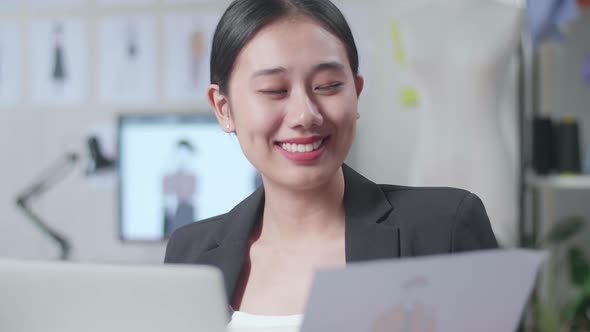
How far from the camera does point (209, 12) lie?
10.5 ft

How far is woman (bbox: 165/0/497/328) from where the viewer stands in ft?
3.33

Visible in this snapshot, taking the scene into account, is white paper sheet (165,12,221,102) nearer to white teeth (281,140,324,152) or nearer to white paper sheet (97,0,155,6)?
white paper sheet (97,0,155,6)

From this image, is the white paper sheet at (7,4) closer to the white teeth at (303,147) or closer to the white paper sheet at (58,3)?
the white paper sheet at (58,3)

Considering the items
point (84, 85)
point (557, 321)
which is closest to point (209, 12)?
point (84, 85)

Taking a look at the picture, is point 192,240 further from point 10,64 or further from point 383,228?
point 10,64

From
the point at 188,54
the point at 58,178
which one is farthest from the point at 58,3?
the point at 58,178

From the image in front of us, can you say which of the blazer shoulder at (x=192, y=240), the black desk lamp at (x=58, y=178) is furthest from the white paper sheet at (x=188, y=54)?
the blazer shoulder at (x=192, y=240)

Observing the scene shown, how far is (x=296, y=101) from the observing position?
1.00m

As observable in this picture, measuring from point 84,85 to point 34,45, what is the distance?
313 millimetres

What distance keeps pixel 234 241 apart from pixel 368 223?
22 centimetres

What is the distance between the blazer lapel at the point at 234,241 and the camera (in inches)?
43.8

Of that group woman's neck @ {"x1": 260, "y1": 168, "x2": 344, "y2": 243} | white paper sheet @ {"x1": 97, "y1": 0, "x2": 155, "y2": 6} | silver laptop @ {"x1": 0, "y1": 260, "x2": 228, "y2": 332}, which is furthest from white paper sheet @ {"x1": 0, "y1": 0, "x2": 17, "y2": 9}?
silver laptop @ {"x1": 0, "y1": 260, "x2": 228, "y2": 332}

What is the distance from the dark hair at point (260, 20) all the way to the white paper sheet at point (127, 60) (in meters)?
2.28

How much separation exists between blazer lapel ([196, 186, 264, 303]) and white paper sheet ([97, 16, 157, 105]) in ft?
7.20
